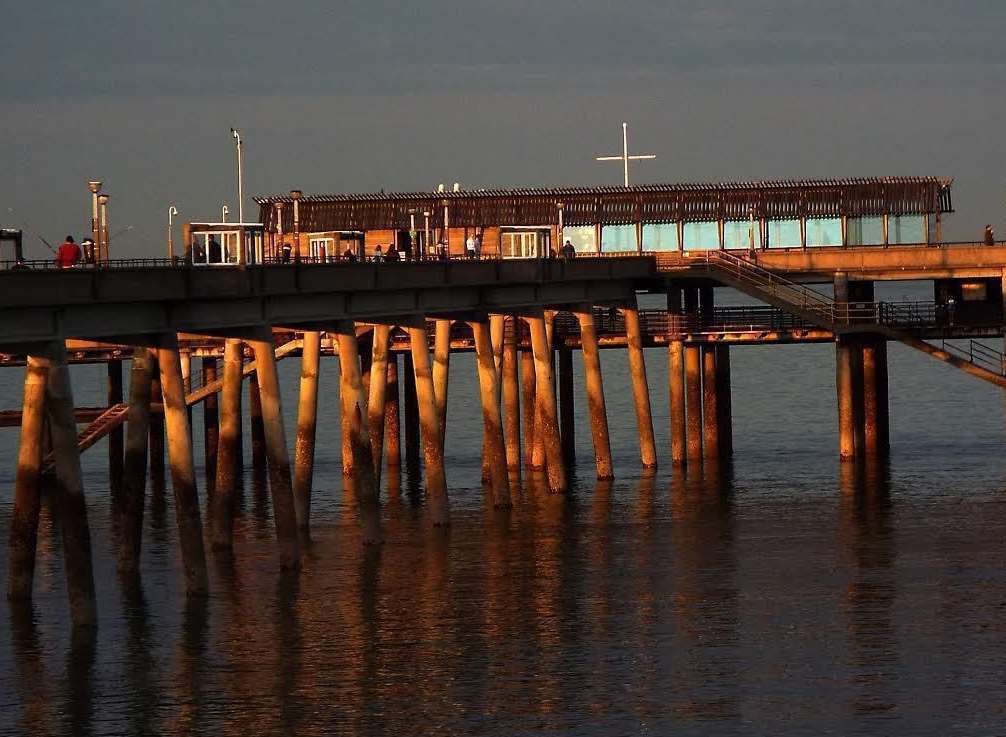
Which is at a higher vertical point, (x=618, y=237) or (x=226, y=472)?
(x=618, y=237)

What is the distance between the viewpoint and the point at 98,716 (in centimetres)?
3262

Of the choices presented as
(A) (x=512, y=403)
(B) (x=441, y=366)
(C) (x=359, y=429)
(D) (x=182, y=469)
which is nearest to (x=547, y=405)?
(A) (x=512, y=403)

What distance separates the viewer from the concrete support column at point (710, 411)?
70.0m

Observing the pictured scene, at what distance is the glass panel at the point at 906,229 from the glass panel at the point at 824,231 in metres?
1.76

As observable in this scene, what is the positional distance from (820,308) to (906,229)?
8.10 meters

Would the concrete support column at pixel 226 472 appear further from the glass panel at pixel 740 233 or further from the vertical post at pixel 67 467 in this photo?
the glass panel at pixel 740 233

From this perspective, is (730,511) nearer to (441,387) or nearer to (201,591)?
(441,387)

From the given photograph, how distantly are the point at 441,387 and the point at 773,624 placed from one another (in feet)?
67.7

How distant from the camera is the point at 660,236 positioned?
77.2 m

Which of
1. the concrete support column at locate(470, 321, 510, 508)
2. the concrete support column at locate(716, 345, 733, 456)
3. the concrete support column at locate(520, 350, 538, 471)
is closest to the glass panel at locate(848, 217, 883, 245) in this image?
the concrete support column at locate(716, 345, 733, 456)

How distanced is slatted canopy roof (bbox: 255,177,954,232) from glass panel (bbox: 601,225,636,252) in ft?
0.96

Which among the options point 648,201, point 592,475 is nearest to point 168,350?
point 592,475

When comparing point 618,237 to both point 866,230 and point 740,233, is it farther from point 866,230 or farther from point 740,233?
point 866,230

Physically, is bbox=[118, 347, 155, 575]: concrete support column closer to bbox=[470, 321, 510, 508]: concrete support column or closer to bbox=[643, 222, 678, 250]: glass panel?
bbox=[470, 321, 510, 508]: concrete support column
